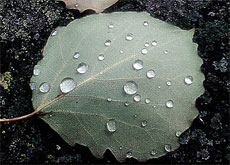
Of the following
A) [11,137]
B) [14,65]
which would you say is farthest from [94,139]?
[14,65]

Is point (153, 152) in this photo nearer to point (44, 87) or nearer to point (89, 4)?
point (44, 87)

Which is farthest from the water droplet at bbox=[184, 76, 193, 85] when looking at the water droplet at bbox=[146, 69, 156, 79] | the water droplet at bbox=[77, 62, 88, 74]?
the water droplet at bbox=[77, 62, 88, 74]

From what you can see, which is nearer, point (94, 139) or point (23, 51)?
point (94, 139)

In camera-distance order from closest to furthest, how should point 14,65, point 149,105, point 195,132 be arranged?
point 149,105, point 195,132, point 14,65

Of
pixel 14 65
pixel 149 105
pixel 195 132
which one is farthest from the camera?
pixel 14 65

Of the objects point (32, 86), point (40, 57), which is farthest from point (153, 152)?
point (40, 57)

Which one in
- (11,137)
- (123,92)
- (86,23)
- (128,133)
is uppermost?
(86,23)

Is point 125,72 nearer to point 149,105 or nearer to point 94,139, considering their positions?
point 149,105
